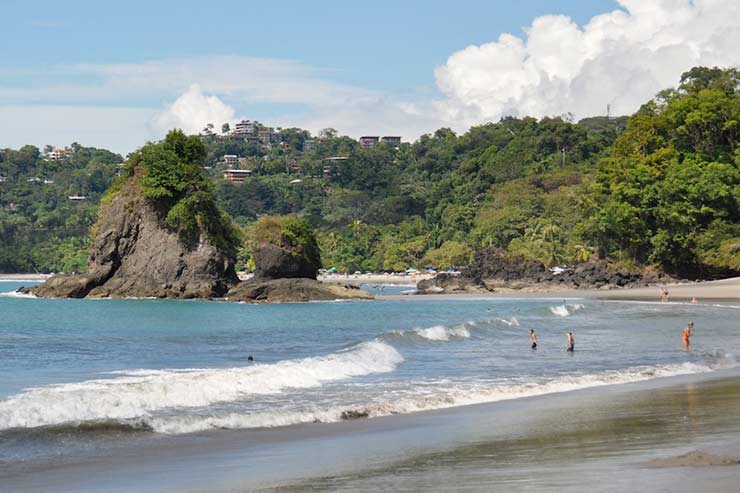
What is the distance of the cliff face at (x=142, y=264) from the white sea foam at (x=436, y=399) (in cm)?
5259

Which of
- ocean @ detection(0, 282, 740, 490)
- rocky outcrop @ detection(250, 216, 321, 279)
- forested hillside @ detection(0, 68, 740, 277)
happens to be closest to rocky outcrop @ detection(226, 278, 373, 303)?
rocky outcrop @ detection(250, 216, 321, 279)

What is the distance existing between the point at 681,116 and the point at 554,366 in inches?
2491

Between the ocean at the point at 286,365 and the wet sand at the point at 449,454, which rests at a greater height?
the wet sand at the point at 449,454

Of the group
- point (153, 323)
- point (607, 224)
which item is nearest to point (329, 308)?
point (153, 323)

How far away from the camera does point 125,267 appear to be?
260 feet

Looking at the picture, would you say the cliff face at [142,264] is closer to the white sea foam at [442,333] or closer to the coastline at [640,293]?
the coastline at [640,293]

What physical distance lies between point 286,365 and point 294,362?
146 centimetres

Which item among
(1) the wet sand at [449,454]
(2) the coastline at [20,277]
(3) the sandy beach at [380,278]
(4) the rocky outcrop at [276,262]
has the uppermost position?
(4) the rocky outcrop at [276,262]

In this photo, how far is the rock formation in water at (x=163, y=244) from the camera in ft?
251

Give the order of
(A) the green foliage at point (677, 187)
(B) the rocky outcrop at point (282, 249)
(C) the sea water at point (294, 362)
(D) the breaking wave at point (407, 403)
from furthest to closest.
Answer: (A) the green foliage at point (677, 187)
(B) the rocky outcrop at point (282, 249)
(C) the sea water at point (294, 362)
(D) the breaking wave at point (407, 403)

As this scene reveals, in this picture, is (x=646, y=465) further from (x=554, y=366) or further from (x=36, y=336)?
(x=36, y=336)

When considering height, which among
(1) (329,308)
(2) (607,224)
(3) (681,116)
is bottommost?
(1) (329,308)

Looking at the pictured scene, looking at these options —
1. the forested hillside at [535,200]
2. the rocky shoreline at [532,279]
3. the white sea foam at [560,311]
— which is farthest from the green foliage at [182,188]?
the white sea foam at [560,311]

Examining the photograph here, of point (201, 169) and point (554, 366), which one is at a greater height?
point (201, 169)
